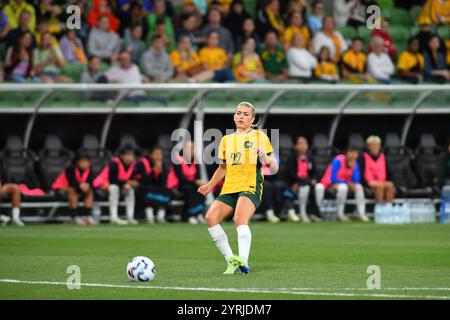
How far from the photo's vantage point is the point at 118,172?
21500 millimetres

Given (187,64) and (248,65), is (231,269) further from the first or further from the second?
(248,65)

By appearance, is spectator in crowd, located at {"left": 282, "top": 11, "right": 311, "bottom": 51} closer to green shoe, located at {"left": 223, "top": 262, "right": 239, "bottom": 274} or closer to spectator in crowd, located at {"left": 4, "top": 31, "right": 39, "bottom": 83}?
spectator in crowd, located at {"left": 4, "top": 31, "right": 39, "bottom": 83}

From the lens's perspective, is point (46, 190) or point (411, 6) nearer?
point (46, 190)

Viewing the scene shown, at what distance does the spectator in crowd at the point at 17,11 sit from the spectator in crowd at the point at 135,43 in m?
1.98

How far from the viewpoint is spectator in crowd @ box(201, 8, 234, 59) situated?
23472 millimetres

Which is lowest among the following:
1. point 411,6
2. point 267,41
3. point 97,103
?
point 97,103

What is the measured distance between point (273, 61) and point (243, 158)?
479 inches

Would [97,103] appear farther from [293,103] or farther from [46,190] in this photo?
[293,103]

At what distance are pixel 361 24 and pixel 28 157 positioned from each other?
910 centimetres

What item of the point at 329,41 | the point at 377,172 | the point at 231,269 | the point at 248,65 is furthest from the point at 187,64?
the point at 231,269

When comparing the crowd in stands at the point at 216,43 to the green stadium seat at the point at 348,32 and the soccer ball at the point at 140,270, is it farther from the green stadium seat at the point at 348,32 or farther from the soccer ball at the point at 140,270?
the soccer ball at the point at 140,270

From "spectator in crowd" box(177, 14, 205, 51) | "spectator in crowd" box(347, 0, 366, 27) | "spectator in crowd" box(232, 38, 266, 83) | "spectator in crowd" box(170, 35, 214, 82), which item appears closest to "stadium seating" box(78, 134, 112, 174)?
"spectator in crowd" box(170, 35, 214, 82)

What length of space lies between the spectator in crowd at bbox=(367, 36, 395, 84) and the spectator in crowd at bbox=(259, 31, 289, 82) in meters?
2.01
